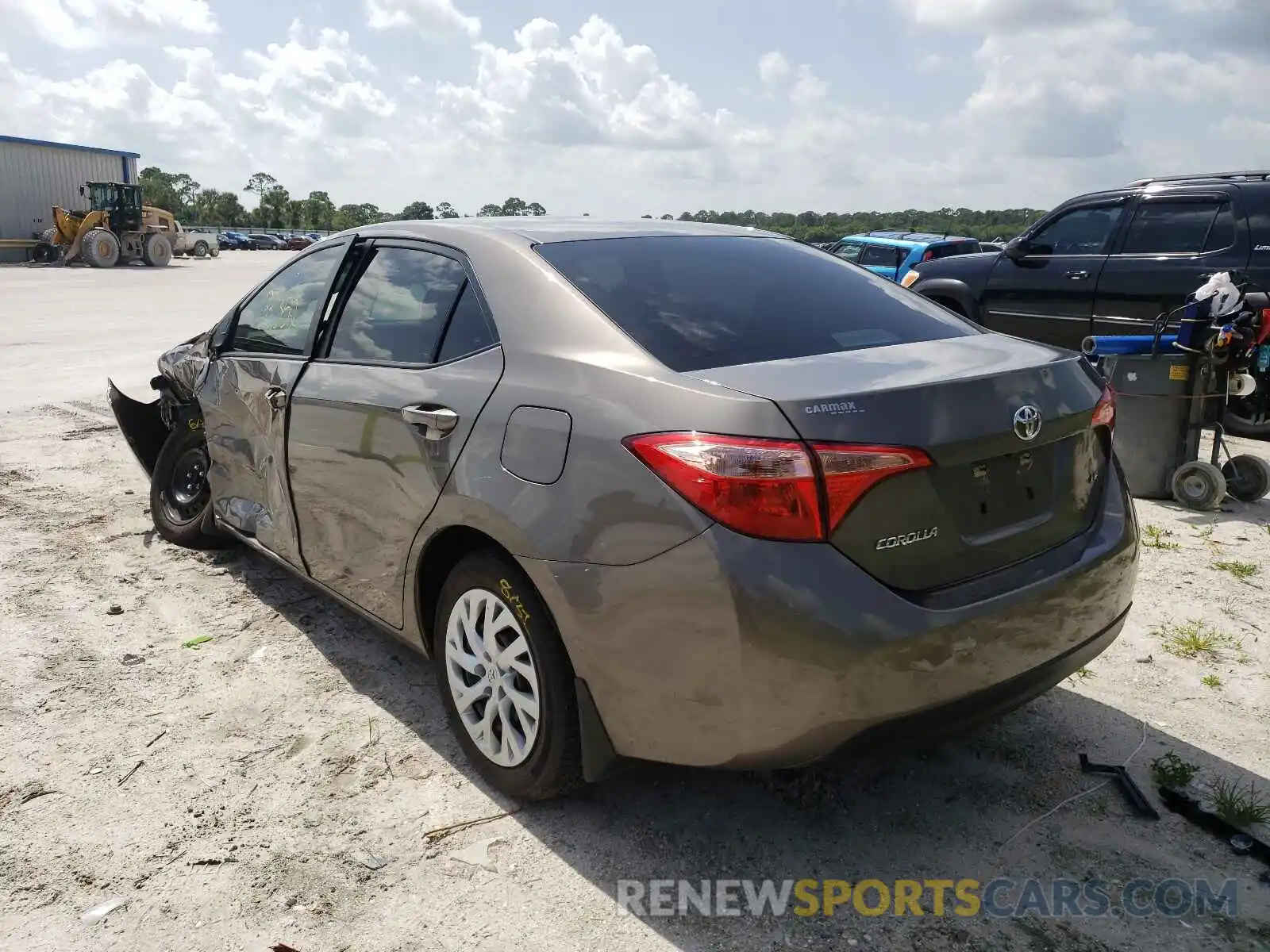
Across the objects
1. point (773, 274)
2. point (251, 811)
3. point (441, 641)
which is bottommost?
point (251, 811)

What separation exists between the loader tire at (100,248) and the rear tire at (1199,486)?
39563 mm

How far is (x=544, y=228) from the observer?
3.37 metres

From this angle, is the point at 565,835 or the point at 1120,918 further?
the point at 565,835

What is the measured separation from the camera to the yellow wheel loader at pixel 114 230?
37.6 m

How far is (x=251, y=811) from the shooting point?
9.48ft

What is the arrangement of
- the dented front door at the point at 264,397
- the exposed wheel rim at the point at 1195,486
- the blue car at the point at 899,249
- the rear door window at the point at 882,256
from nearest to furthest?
the dented front door at the point at 264,397 < the exposed wheel rim at the point at 1195,486 < the blue car at the point at 899,249 < the rear door window at the point at 882,256

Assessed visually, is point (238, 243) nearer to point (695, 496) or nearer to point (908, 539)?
Result: point (695, 496)

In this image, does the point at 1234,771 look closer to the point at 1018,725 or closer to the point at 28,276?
the point at 1018,725

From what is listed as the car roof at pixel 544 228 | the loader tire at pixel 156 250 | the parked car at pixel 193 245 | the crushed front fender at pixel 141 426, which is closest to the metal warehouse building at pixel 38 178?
the parked car at pixel 193 245

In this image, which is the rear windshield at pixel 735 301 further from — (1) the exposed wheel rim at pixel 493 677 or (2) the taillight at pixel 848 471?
(1) the exposed wheel rim at pixel 493 677

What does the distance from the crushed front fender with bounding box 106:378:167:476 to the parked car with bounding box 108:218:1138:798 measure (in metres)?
2.53

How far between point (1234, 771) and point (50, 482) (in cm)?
644

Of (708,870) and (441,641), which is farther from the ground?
(441,641)

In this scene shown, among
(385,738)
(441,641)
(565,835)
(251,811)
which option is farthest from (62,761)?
(565,835)
